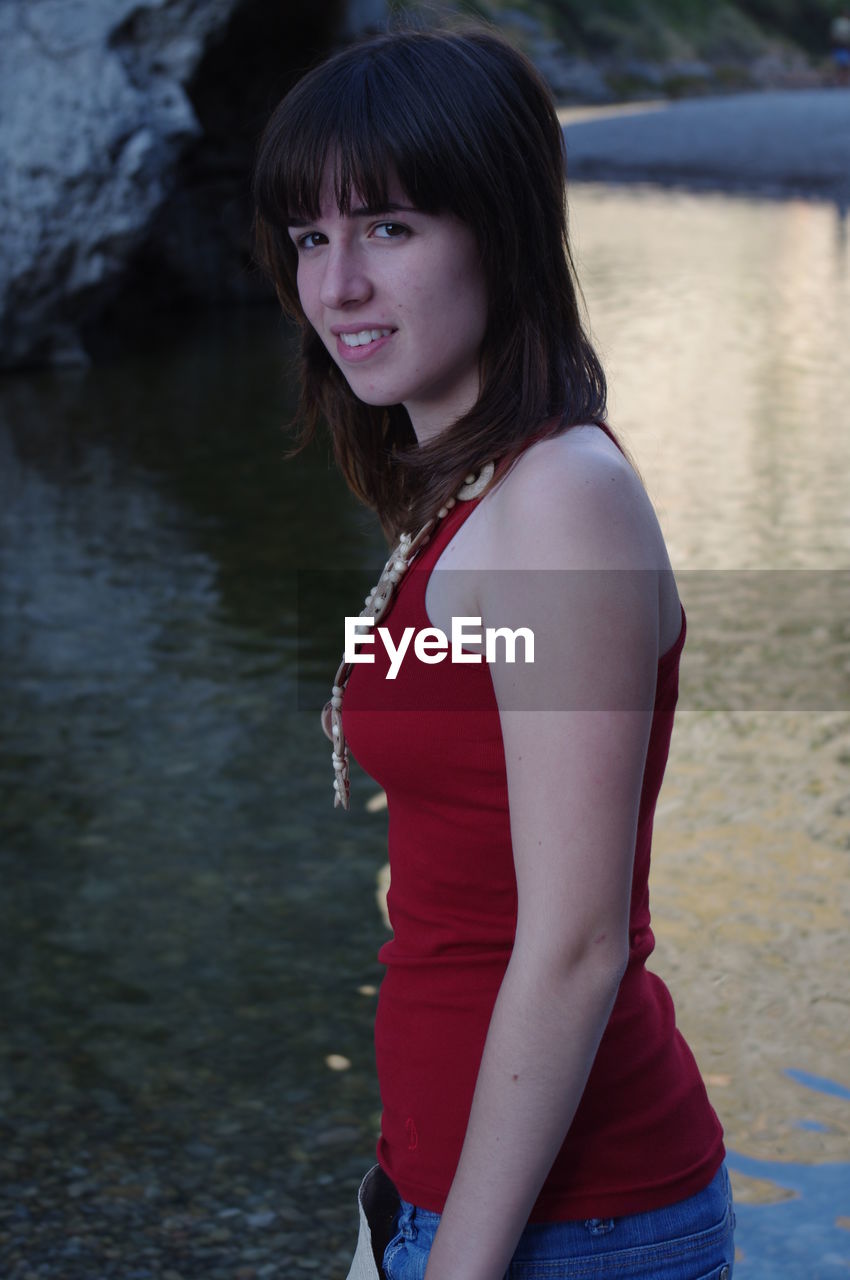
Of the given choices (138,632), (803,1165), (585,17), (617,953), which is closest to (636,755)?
(617,953)

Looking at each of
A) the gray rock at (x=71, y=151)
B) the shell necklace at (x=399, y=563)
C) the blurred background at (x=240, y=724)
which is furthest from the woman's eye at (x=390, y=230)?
the gray rock at (x=71, y=151)

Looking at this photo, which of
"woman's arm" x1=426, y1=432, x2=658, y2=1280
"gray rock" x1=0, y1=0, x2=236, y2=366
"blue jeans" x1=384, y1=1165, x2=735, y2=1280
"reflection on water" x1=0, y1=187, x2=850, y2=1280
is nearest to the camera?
"woman's arm" x1=426, y1=432, x2=658, y2=1280

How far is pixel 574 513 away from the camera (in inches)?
44.0

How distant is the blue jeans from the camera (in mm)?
1212

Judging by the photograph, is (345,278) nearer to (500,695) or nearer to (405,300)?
(405,300)

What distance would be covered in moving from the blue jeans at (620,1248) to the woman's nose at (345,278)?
0.73 metres

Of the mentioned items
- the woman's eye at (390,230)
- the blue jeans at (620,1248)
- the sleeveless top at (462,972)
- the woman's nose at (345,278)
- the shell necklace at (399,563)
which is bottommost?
the blue jeans at (620,1248)

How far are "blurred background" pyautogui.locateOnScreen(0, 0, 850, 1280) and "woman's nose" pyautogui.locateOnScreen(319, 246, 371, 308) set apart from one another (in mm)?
395

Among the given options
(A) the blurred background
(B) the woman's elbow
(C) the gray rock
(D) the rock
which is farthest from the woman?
(C) the gray rock

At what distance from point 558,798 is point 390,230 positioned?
503 mm

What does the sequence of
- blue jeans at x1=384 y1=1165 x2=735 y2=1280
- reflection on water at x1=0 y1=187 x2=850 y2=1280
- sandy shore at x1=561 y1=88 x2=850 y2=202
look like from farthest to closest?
sandy shore at x1=561 y1=88 x2=850 y2=202, reflection on water at x1=0 y1=187 x2=850 y2=1280, blue jeans at x1=384 y1=1165 x2=735 y2=1280

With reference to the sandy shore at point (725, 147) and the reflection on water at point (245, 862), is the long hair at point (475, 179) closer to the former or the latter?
the reflection on water at point (245, 862)

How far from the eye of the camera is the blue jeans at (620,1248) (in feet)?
3.98

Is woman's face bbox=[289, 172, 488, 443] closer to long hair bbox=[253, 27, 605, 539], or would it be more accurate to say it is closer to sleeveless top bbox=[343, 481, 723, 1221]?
long hair bbox=[253, 27, 605, 539]
